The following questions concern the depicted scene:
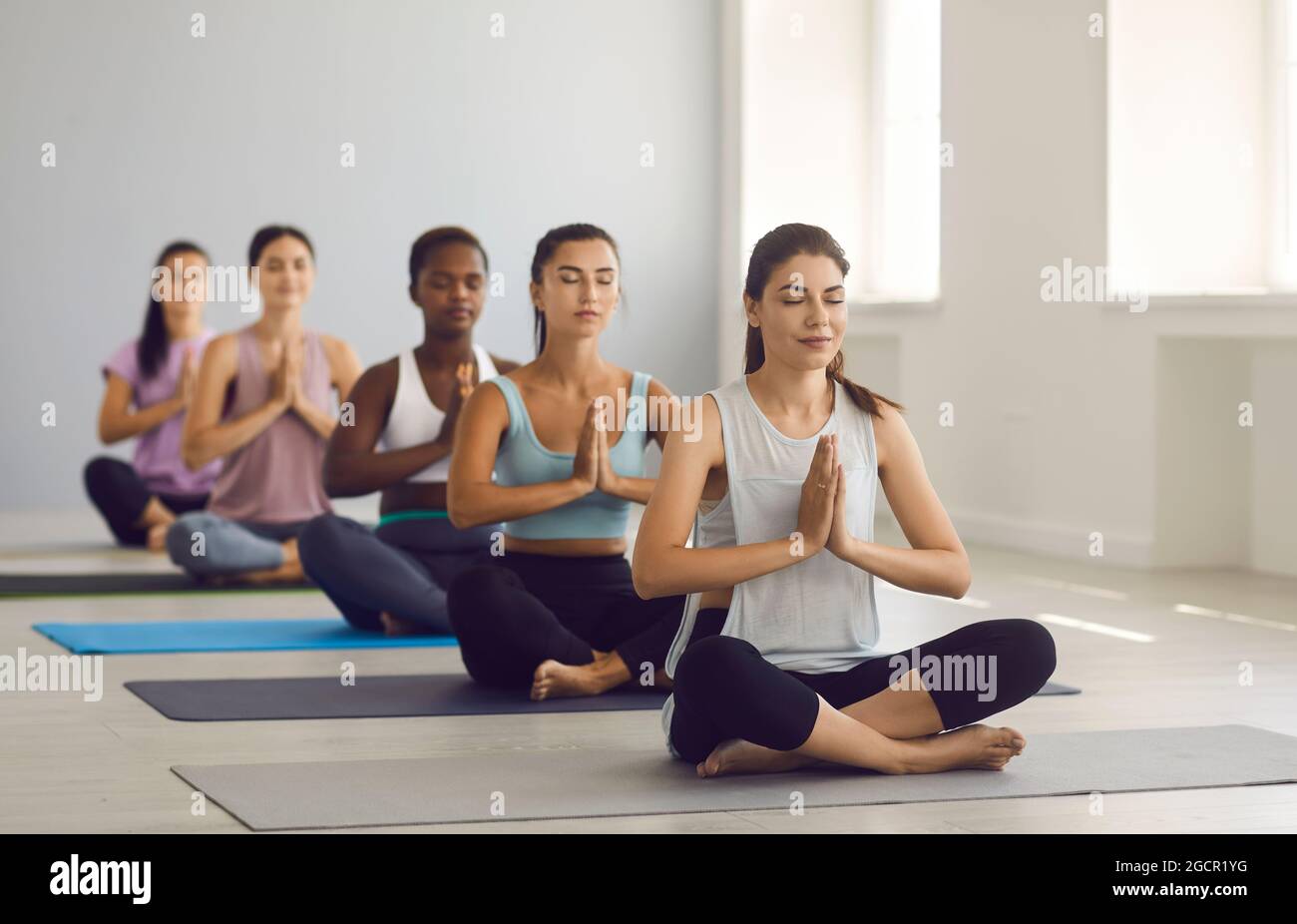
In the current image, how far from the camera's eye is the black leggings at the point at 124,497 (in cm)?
602

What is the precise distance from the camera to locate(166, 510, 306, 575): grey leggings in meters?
4.88

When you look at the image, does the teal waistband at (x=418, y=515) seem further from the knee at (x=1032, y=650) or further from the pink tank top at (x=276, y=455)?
the knee at (x=1032, y=650)

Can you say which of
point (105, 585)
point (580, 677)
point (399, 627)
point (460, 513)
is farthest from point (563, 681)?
point (105, 585)

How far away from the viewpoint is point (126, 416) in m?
5.95

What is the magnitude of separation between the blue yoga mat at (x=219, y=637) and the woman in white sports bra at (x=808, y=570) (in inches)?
56.8

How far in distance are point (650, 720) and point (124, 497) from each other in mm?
3486

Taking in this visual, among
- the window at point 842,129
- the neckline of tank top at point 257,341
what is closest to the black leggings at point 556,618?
the neckline of tank top at point 257,341

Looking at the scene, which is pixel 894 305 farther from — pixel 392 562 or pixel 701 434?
pixel 701 434

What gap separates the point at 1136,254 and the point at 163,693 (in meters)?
3.47

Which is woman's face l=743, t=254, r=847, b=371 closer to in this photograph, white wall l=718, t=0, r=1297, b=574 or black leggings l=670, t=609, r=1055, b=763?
black leggings l=670, t=609, r=1055, b=763

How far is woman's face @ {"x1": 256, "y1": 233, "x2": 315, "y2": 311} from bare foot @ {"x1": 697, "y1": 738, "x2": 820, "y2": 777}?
2.60 metres

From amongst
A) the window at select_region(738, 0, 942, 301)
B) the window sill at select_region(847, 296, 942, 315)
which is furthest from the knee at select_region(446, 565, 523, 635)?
the window at select_region(738, 0, 942, 301)

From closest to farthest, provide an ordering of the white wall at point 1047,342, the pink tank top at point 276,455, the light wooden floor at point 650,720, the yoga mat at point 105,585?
the light wooden floor at point 650,720 < the yoga mat at point 105,585 < the pink tank top at point 276,455 < the white wall at point 1047,342
